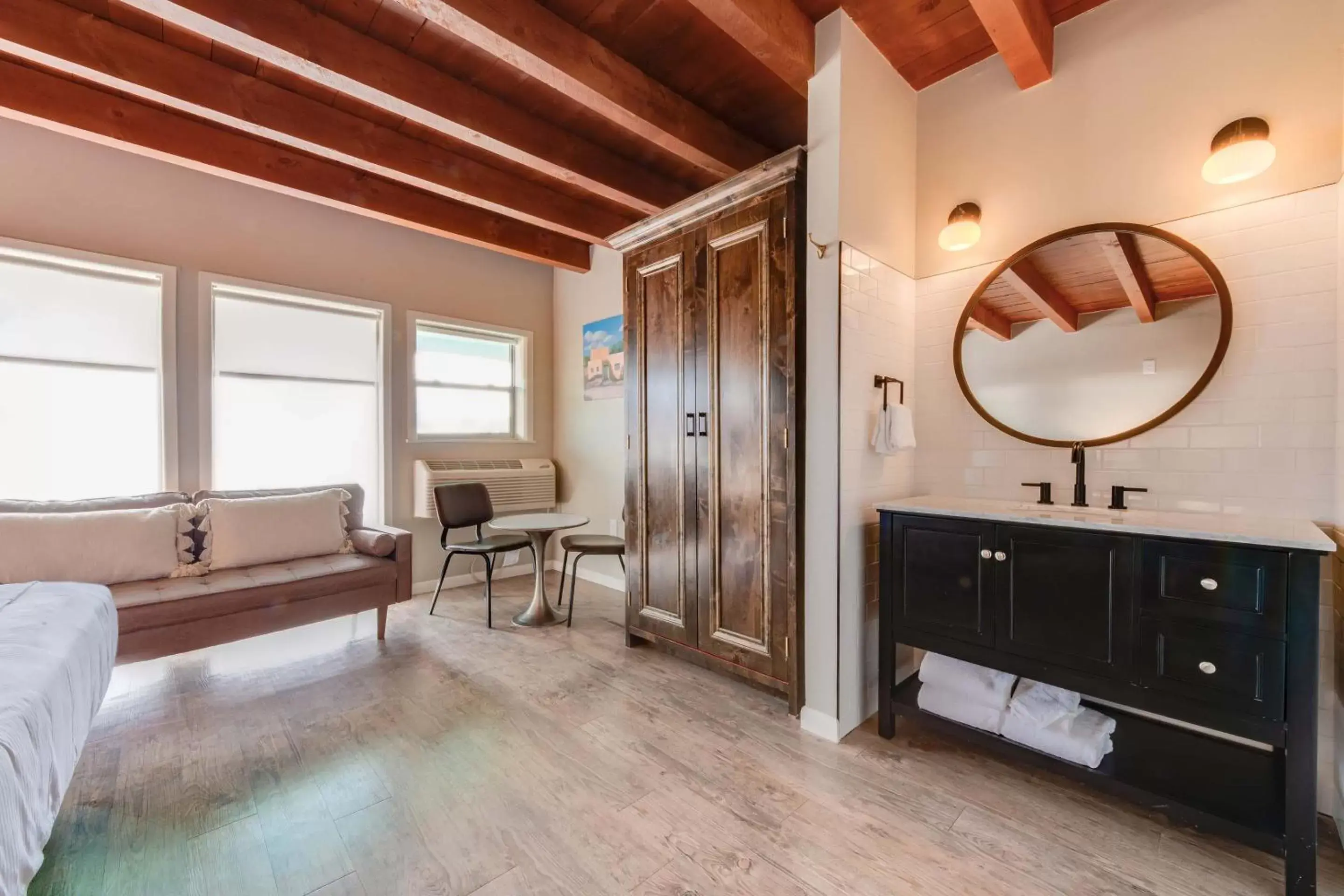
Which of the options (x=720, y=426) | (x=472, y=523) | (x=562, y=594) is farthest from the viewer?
(x=562, y=594)

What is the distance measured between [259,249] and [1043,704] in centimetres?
481

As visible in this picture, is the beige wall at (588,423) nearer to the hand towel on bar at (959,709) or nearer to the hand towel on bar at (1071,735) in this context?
the hand towel on bar at (959,709)

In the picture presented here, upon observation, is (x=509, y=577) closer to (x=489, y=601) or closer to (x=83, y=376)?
(x=489, y=601)

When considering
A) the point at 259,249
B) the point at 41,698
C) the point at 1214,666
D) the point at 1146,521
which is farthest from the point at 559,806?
the point at 259,249

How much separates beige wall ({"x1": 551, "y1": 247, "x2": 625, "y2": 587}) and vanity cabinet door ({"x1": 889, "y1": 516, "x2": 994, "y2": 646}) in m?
2.33

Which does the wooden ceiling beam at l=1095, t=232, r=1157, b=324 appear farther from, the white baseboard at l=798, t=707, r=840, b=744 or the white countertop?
the white baseboard at l=798, t=707, r=840, b=744

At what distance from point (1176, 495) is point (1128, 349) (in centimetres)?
56

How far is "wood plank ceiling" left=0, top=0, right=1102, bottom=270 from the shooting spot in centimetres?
195

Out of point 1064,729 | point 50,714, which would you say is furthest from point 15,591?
point 1064,729

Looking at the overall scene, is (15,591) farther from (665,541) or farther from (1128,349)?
(1128,349)

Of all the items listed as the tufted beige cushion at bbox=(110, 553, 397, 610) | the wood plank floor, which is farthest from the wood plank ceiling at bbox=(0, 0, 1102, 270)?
the wood plank floor

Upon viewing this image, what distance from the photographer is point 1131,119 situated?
1.98m

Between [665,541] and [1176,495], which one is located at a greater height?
[1176,495]

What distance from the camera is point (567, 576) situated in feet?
14.8
